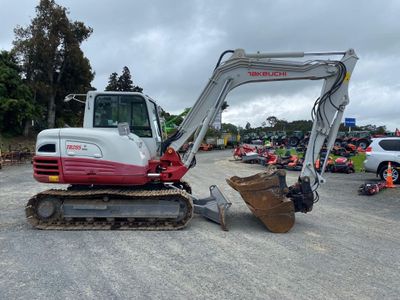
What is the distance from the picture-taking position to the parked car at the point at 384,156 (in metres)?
15.0

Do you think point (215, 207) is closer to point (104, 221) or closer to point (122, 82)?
point (104, 221)

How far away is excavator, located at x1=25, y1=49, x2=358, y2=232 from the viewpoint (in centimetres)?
763

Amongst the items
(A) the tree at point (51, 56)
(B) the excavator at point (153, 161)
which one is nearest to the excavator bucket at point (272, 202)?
(B) the excavator at point (153, 161)

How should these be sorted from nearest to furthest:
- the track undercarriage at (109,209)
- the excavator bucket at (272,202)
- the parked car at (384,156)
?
the excavator bucket at (272,202) → the track undercarriage at (109,209) → the parked car at (384,156)

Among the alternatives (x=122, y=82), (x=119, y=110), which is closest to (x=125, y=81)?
(x=122, y=82)

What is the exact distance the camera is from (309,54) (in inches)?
319

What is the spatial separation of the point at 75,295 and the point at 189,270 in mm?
1549

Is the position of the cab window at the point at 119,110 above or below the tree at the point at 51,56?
below

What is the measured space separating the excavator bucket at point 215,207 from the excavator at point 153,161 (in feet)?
0.07

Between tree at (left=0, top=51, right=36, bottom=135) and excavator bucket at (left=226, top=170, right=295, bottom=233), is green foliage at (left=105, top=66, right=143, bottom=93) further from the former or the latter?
excavator bucket at (left=226, top=170, right=295, bottom=233)

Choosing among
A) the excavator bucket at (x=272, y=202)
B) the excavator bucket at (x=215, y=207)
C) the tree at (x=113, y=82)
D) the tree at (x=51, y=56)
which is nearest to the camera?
the excavator bucket at (x=272, y=202)

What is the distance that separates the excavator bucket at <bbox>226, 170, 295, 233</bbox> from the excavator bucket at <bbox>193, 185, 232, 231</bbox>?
0.53 metres

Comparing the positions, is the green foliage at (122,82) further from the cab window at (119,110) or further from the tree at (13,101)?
the cab window at (119,110)

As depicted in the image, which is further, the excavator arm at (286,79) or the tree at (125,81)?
the tree at (125,81)
